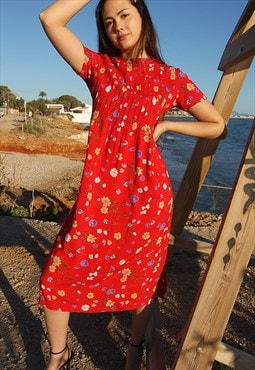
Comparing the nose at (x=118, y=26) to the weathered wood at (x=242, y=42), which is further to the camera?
the weathered wood at (x=242, y=42)

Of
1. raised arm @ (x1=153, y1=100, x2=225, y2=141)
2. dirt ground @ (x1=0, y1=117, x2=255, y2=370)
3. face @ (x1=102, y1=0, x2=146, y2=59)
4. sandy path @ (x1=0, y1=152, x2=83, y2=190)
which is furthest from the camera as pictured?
sandy path @ (x1=0, y1=152, x2=83, y2=190)

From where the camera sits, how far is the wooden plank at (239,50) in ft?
7.04

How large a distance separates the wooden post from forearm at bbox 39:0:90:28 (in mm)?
933

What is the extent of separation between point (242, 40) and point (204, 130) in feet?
2.16

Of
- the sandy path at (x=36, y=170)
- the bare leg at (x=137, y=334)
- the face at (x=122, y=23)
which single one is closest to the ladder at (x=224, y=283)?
the bare leg at (x=137, y=334)

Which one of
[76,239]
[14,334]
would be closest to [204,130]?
[76,239]

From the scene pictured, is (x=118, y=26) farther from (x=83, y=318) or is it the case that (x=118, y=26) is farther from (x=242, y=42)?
(x=83, y=318)

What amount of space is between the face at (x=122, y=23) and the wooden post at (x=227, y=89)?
2.04 feet

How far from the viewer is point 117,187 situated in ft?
6.41

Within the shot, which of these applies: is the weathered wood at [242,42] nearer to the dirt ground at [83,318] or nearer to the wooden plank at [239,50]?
the wooden plank at [239,50]

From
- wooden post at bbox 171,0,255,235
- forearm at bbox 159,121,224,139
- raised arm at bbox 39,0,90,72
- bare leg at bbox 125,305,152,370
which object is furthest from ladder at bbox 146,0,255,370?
raised arm at bbox 39,0,90,72

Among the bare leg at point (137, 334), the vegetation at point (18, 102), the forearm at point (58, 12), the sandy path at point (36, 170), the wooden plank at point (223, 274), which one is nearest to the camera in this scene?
the wooden plank at point (223, 274)

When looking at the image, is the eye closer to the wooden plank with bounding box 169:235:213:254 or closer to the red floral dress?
the red floral dress

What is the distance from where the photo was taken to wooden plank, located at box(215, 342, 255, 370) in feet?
5.99
